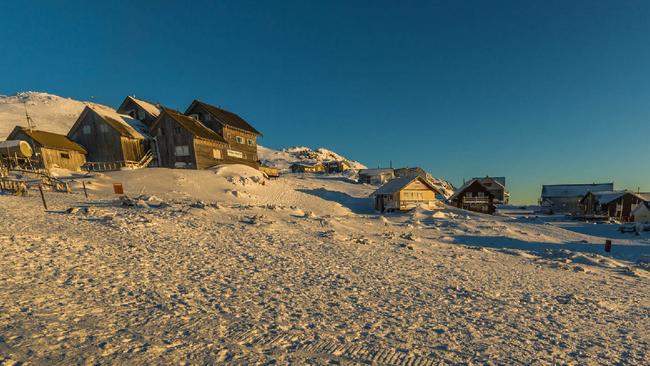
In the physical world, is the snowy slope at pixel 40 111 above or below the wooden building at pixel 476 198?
above

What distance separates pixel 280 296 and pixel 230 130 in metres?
35.6

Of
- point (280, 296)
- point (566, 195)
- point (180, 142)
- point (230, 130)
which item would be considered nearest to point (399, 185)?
point (230, 130)

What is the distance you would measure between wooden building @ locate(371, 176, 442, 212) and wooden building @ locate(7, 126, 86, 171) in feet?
126

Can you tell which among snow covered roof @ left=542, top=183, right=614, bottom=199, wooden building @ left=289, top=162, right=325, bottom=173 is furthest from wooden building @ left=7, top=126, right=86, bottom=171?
snow covered roof @ left=542, top=183, right=614, bottom=199

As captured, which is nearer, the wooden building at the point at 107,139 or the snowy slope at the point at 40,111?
the wooden building at the point at 107,139

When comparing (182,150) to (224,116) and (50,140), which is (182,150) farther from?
(50,140)

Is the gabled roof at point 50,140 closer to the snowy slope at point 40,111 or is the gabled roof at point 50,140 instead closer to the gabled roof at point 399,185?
the gabled roof at point 399,185

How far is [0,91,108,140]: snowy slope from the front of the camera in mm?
66062

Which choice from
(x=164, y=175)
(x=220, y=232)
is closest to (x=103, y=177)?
(x=164, y=175)

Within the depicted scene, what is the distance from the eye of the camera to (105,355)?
448cm

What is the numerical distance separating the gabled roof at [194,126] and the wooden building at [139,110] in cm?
Result: 415

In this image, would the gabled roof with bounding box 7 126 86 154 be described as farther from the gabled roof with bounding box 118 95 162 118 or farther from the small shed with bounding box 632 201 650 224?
the small shed with bounding box 632 201 650 224

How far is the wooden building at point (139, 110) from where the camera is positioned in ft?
120

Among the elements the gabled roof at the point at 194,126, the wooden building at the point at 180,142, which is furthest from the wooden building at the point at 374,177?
the wooden building at the point at 180,142
